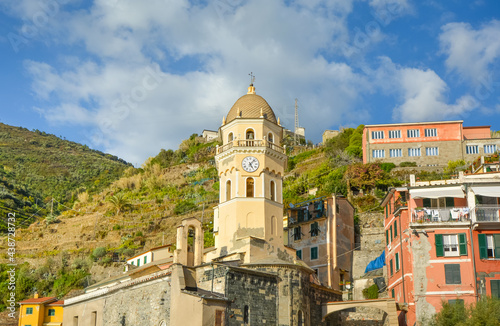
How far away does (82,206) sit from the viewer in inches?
3541

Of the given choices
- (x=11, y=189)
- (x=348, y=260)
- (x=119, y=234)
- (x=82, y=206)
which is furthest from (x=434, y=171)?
(x=11, y=189)

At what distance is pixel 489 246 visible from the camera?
35.1 meters

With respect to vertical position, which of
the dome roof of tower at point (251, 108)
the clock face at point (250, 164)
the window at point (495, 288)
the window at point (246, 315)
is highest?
the dome roof of tower at point (251, 108)

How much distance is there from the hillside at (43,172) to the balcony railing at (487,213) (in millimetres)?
63713

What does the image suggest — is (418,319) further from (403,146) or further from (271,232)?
(403,146)

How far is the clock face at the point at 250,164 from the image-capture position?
1518 inches

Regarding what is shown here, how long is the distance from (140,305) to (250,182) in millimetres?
10630

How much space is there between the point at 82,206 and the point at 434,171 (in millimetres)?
52500

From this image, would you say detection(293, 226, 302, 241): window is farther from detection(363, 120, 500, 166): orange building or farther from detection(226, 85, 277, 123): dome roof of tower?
detection(363, 120, 500, 166): orange building

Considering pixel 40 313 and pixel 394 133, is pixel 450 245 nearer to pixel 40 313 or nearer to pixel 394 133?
pixel 394 133

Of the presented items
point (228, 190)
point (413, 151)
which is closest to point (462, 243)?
point (228, 190)

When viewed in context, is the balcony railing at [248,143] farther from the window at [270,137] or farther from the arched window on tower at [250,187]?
the arched window on tower at [250,187]

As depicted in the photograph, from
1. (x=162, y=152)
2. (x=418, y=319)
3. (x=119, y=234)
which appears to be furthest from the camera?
(x=162, y=152)

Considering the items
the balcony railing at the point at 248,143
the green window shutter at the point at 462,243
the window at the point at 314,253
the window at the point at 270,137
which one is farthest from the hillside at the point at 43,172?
the green window shutter at the point at 462,243
